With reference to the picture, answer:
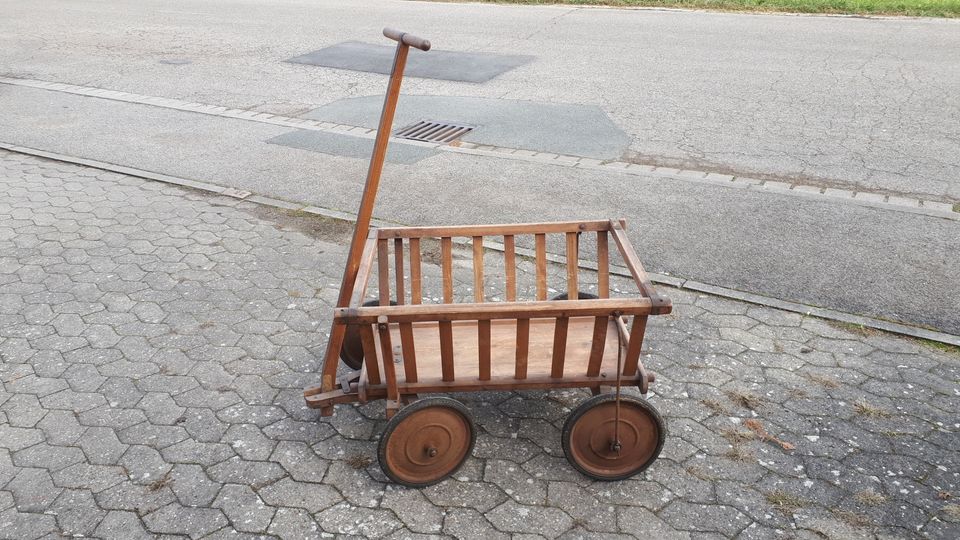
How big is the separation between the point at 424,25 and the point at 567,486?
44.2ft

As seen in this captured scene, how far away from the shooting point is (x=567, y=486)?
4.01 meters

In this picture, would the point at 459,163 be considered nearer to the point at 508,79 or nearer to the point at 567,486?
the point at 508,79

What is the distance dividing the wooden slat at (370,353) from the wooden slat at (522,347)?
0.72 metres

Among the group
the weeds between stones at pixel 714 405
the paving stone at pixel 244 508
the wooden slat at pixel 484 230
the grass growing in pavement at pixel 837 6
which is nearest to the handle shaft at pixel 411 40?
the wooden slat at pixel 484 230

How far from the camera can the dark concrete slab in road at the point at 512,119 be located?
9.10 metres

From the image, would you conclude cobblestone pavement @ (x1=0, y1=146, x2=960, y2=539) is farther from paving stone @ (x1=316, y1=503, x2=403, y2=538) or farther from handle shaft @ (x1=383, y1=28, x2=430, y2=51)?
handle shaft @ (x1=383, y1=28, x2=430, y2=51)

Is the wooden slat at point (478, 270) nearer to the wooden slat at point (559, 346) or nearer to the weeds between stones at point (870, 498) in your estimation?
the wooden slat at point (559, 346)

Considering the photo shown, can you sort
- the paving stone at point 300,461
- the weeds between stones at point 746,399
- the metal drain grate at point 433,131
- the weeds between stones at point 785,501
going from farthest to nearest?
the metal drain grate at point 433,131 < the weeds between stones at point 746,399 < the paving stone at point 300,461 < the weeds between stones at point 785,501

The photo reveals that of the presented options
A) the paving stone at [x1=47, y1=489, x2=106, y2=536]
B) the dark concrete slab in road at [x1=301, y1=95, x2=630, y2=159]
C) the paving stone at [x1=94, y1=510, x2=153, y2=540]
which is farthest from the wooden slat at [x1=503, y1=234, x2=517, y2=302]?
the dark concrete slab in road at [x1=301, y1=95, x2=630, y2=159]

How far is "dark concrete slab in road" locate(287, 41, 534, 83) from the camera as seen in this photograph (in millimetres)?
12141

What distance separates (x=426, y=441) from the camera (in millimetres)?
3928

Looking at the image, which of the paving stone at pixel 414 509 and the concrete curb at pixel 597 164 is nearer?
the paving stone at pixel 414 509

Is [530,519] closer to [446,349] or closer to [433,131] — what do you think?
[446,349]

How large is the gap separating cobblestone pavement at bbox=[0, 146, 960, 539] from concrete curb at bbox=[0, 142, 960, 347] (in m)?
0.13
